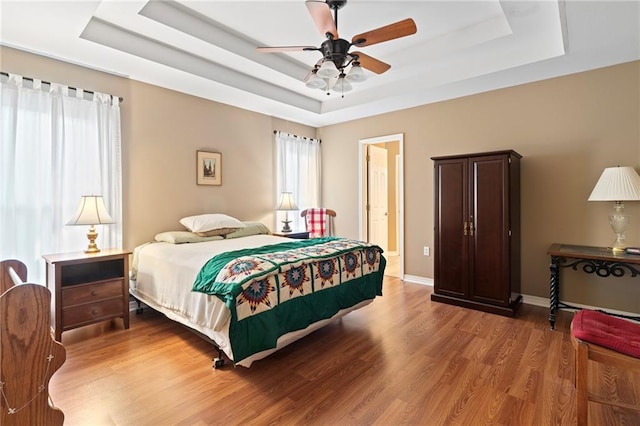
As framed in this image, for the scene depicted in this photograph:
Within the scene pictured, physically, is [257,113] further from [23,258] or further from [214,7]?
[23,258]

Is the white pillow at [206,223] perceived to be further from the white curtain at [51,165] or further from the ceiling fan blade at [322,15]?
the ceiling fan blade at [322,15]

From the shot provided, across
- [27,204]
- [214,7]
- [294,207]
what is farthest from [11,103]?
[294,207]

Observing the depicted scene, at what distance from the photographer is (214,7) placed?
2729 mm

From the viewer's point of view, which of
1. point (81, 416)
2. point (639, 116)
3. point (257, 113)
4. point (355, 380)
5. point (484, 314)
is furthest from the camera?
point (257, 113)

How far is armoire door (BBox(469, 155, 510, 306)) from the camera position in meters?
3.29

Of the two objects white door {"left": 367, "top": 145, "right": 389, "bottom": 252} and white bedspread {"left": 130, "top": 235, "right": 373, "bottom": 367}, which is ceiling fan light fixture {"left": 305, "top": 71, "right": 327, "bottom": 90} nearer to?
white bedspread {"left": 130, "top": 235, "right": 373, "bottom": 367}

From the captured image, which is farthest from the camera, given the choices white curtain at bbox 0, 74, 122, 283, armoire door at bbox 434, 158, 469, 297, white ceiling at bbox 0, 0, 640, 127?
armoire door at bbox 434, 158, 469, 297

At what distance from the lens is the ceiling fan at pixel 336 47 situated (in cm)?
214

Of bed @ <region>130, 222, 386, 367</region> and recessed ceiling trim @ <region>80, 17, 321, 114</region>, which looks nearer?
bed @ <region>130, 222, 386, 367</region>

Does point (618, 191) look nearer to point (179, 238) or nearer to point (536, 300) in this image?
point (536, 300)

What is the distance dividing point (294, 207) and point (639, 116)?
13.2 feet

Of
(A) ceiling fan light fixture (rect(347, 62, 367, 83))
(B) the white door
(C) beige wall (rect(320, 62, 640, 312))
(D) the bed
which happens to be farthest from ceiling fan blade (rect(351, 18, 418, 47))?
(B) the white door

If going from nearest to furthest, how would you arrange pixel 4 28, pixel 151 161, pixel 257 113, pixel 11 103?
pixel 4 28 < pixel 11 103 < pixel 151 161 < pixel 257 113

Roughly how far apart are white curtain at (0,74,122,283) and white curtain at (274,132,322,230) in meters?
2.34
